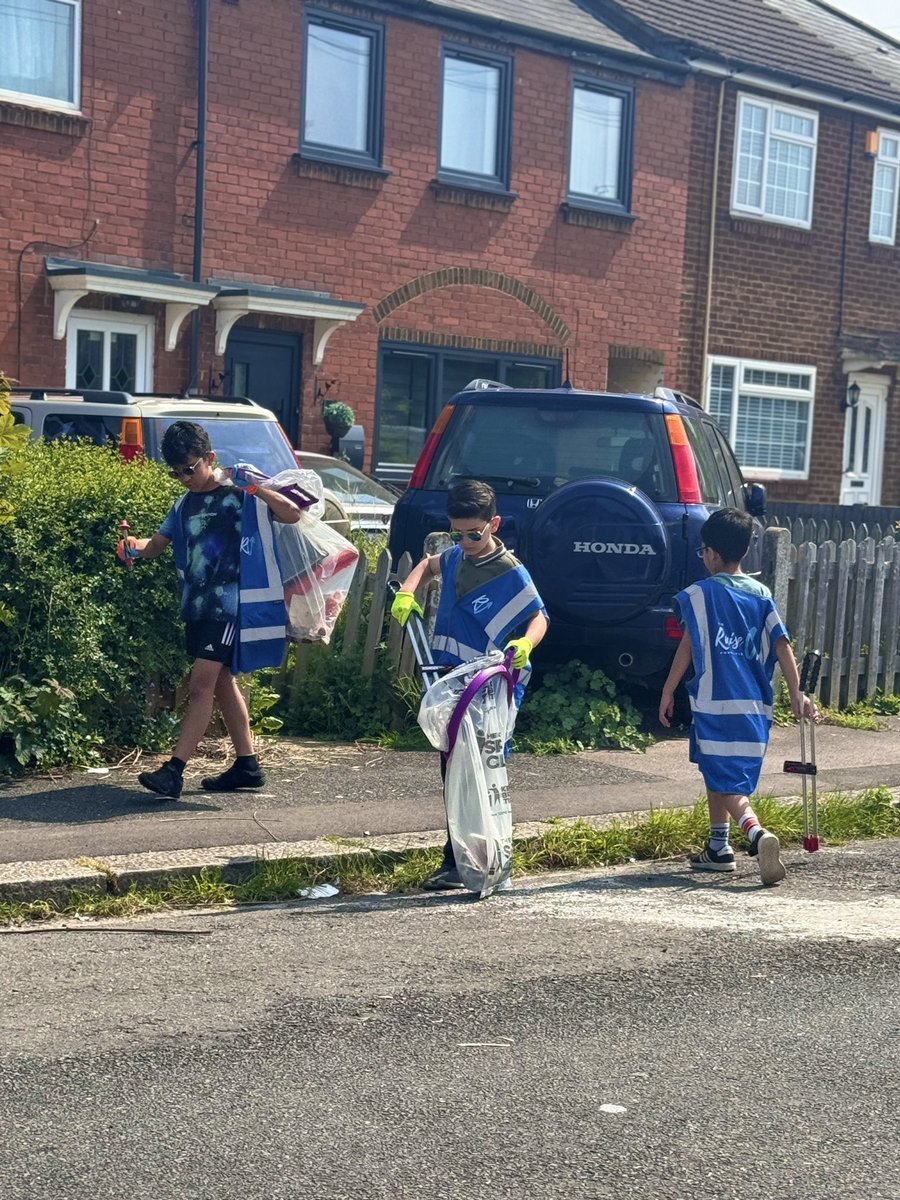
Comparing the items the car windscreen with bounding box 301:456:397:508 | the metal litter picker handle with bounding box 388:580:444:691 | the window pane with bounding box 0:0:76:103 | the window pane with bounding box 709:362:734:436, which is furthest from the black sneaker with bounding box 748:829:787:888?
the window pane with bounding box 709:362:734:436

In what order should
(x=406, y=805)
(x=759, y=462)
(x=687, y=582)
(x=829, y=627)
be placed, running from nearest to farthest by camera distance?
(x=406, y=805)
(x=687, y=582)
(x=829, y=627)
(x=759, y=462)

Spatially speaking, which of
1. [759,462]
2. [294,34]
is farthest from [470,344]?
[759,462]

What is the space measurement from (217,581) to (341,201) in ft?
37.7

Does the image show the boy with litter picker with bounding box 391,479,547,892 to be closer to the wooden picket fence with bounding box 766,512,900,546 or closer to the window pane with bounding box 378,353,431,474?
the wooden picket fence with bounding box 766,512,900,546

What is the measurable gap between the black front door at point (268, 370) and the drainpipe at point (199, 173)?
613mm

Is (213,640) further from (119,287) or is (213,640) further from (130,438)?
(119,287)

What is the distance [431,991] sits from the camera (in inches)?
212

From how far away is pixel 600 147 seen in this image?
69.7 ft

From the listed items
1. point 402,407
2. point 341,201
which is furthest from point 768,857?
point 402,407

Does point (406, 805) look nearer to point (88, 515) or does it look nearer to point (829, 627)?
point (88, 515)

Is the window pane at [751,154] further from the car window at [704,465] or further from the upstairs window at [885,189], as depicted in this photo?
the car window at [704,465]

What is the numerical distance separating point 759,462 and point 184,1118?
20.2m

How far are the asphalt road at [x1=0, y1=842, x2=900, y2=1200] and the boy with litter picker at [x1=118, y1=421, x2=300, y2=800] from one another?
145 cm

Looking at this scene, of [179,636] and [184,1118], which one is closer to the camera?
[184,1118]
